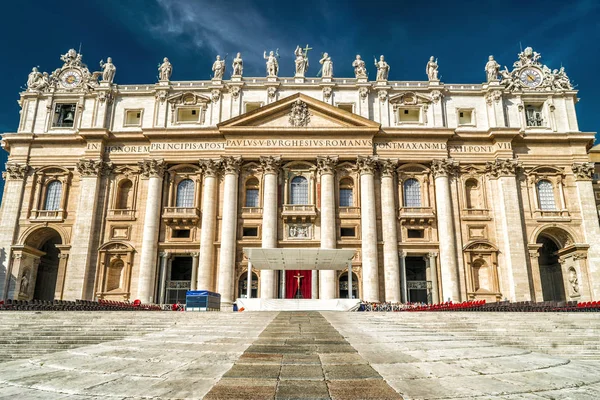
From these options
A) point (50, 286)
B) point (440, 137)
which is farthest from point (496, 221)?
point (50, 286)

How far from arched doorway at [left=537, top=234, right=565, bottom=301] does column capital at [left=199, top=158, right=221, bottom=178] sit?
1233 inches

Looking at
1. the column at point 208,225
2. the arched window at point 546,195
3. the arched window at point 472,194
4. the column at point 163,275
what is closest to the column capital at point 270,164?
the column at point 208,225

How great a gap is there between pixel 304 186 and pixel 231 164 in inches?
279

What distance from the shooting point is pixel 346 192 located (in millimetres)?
41906

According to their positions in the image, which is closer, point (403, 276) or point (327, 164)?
point (403, 276)

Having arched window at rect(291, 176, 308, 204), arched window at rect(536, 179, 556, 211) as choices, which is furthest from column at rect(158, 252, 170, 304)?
arched window at rect(536, 179, 556, 211)

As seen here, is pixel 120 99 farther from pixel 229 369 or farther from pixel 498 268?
pixel 229 369

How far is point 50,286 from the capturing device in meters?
45.1

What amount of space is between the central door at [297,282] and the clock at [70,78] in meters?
29.7

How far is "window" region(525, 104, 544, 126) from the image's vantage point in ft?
144

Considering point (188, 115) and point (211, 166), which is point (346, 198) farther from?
point (188, 115)

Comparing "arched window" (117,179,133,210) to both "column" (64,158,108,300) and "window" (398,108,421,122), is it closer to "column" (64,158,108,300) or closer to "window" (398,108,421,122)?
"column" (64,158,108,300)

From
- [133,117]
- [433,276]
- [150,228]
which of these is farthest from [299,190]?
[133,117]

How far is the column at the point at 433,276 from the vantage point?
38531 mm
